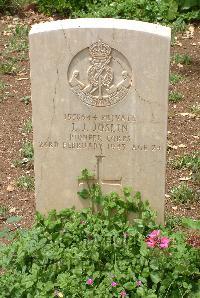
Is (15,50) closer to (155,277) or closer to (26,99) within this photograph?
(26,99)

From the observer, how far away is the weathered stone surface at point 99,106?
3961 mm

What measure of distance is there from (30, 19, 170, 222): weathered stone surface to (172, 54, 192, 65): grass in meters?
3.87

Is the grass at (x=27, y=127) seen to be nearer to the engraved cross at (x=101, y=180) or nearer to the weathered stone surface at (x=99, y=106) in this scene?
the weathered stone surface at (x=99, y=106)

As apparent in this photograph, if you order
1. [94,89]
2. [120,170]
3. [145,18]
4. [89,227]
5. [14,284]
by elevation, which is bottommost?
[14,284]

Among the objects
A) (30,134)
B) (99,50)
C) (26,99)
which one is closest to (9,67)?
(26,99)

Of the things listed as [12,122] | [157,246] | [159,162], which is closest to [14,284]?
[157,246]

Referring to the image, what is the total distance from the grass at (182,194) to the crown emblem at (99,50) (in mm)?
1714

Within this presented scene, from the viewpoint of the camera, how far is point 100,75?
405 centimetres

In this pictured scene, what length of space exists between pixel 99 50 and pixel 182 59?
4.21 meters

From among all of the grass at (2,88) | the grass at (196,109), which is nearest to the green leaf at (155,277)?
the grass at (196,109)

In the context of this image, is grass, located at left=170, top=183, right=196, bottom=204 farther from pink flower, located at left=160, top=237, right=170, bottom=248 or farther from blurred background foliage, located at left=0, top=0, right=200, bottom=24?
blurred background foliage, located at left=0, top=0, right=200, bottom=24

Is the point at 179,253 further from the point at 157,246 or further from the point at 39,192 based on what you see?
the point at 39,192

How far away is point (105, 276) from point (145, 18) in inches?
221

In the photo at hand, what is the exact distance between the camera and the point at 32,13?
10008 millimetres
